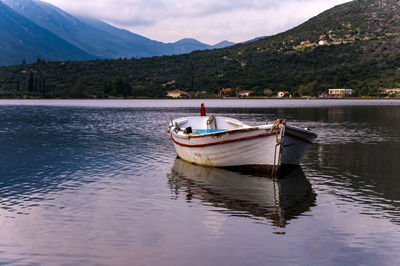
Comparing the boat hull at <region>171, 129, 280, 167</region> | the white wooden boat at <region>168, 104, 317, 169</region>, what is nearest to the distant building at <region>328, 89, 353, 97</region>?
the white wooden boat at <region>168, 104, 317, 169</region>

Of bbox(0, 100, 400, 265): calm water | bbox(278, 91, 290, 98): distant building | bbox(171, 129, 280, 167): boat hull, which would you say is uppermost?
bbox(278, 91, 290, 98): distant building

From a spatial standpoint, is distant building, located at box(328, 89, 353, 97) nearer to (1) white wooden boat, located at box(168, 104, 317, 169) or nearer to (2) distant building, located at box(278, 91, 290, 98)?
(2) distant building, located at box(278, 91, 290, 98)

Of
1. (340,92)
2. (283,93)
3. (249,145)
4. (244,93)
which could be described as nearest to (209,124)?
(249,145)

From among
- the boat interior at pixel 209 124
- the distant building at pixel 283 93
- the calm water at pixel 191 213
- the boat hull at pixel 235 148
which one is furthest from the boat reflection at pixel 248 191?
the distant building at pixel 283 93

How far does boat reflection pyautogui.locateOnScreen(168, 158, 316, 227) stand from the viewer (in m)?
13.5

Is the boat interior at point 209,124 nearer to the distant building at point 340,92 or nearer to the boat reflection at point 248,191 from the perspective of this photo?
the boat reflection at point 248,191

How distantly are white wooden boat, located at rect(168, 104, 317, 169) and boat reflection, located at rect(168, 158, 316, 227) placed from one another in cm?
59

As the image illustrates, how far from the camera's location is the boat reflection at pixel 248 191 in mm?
13531

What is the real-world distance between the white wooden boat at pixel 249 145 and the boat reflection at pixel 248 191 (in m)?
0.59

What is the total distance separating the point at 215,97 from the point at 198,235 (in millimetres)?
182247

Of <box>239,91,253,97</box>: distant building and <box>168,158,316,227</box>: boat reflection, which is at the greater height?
<box>239,91,253,97</box>: distant building

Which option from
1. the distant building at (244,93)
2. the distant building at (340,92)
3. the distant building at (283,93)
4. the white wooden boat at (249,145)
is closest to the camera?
the white wooden boat at (249,145)

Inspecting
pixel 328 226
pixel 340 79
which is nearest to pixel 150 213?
pixel 328 226

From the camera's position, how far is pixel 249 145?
18.9 metres
